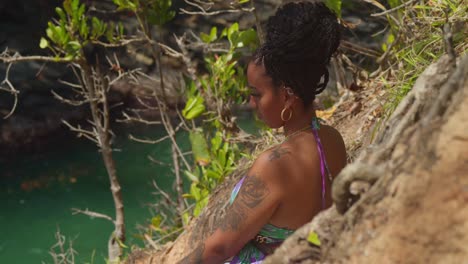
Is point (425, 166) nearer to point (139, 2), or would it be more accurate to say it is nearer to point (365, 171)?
point (365, 171)

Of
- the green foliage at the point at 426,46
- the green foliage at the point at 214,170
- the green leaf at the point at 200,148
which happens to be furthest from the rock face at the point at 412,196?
the green leaf at the point at 200,148

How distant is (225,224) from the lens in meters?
1.80

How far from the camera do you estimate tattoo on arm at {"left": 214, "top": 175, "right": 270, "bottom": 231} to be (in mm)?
1723

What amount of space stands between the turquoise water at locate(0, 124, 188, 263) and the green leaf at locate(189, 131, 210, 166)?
2.14 m

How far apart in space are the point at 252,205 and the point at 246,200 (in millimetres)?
24

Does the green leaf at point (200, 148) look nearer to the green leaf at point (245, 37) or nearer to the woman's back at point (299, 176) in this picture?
the green leaf at point (245, 37)

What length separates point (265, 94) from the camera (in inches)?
72.6

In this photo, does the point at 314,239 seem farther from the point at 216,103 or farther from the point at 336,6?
the point at 216,103

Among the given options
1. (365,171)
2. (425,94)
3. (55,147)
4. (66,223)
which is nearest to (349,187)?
(365,171)

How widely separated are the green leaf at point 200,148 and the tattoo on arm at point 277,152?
9.30 ft

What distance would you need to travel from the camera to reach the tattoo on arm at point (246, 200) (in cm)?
172

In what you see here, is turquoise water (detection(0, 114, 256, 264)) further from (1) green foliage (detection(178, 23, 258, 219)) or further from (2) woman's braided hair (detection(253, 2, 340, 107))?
(2) woman's braided hair (detection(253, 2, 340, 107))

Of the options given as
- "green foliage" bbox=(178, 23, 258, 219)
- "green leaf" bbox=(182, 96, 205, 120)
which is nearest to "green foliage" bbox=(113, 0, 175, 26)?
"green foliage" bbox=(178, 23, 258, 219)

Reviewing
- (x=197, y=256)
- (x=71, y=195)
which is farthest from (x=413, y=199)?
(x=71, y=195)
